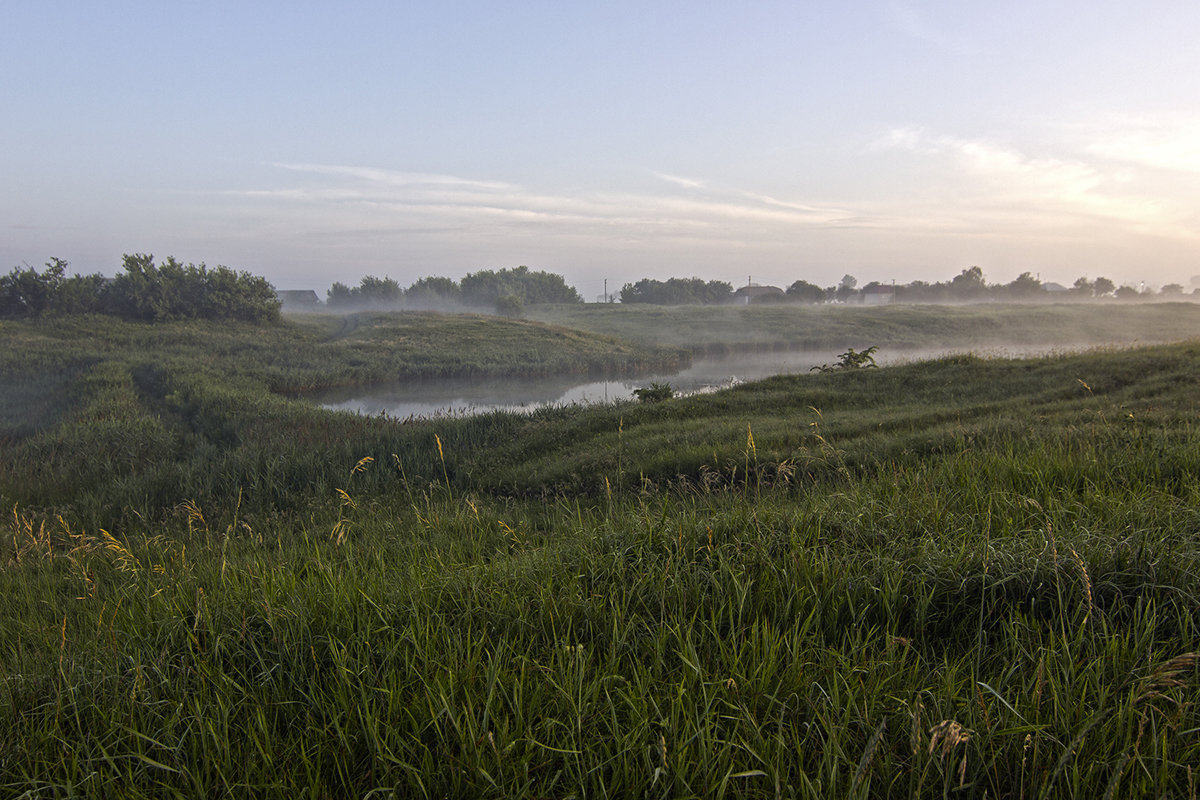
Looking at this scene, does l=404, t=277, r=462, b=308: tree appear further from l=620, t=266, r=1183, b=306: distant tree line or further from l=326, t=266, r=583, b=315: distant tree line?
l=620, t=266, r=1183, b=306: distant tree line

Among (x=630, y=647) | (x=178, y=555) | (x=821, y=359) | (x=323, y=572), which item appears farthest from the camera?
(x=821, y=359)

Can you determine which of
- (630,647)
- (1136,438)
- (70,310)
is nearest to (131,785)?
(630,647)

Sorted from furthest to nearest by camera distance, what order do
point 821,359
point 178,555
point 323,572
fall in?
point 821,359
point 178,555
point 323,572

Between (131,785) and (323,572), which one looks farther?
(323,572)

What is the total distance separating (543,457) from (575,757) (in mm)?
8445

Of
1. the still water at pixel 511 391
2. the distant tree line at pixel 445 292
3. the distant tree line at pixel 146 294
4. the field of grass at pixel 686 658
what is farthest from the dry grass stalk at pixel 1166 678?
the distant tree line at pixel 445 292

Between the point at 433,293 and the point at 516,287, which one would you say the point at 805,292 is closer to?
the point at 516,287

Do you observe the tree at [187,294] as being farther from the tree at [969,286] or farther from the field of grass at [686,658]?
the tree at [969,286]

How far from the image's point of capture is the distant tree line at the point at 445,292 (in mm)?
96000

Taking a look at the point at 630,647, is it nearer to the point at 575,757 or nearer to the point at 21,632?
the point at 575,757

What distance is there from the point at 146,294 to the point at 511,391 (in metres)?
27.8

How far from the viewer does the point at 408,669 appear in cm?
226

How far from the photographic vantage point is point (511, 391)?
27.4m

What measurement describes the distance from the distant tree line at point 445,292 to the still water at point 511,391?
62757 millimetres
